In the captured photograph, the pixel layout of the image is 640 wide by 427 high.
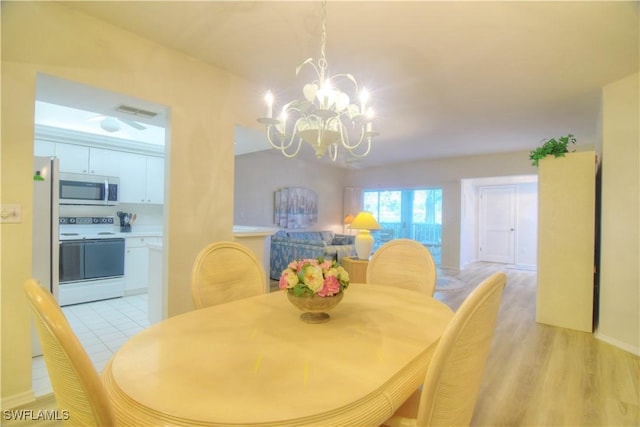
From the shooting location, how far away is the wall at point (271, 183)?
19.5 feet

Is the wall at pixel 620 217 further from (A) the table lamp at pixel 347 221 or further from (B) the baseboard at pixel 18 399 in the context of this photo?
(A) the table lamp at pixel 347 221

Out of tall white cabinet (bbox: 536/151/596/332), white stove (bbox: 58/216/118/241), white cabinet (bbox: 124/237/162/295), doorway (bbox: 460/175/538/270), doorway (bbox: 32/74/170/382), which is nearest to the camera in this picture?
doorway (bbox: 32/74/170/382)

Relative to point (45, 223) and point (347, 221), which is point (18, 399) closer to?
point (45, 223)

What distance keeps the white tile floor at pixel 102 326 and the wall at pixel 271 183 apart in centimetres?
259

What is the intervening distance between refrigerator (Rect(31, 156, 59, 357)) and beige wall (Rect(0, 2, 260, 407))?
59 cm

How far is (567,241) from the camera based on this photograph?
326 cm

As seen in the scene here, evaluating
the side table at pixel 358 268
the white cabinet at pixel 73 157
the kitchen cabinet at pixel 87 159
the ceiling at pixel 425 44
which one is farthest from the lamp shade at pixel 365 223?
the white cabinet at pixel 73 157

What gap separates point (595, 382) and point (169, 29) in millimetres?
4051

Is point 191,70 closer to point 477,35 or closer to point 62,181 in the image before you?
point 477,35

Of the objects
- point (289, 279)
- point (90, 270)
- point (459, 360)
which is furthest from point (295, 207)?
point (459, 360)

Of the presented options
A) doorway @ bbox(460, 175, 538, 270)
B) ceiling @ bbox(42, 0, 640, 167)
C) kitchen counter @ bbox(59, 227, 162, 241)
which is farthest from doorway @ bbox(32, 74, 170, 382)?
doorway @ bbox(460, 175, 538, 270)

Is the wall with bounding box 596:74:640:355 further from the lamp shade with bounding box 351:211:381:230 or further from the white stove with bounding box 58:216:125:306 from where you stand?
the white stove with bounding box 58:216:125:306

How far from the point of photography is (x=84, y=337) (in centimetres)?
278

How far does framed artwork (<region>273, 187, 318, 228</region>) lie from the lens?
259 inches
